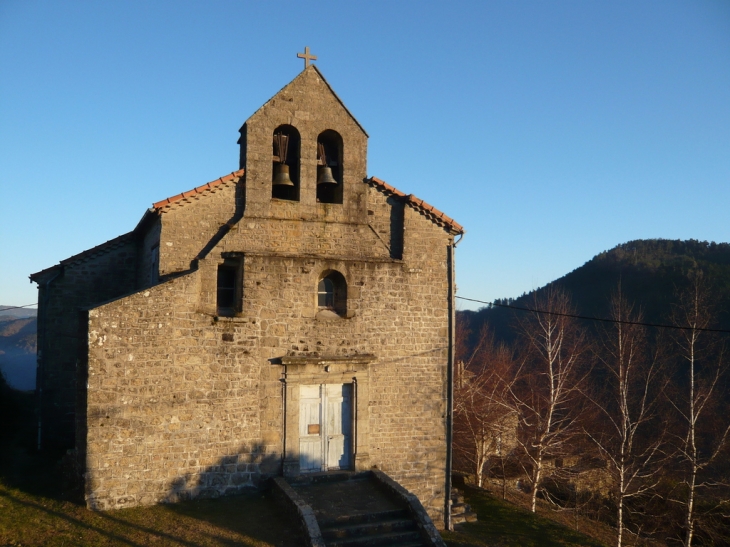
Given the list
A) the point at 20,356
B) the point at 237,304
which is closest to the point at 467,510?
the point at 237,304

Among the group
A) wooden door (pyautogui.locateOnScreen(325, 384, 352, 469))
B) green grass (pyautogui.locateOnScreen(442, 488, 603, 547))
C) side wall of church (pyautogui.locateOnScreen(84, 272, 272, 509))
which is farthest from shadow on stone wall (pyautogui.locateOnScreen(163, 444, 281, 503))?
green grass (pyautogui.locateOnScreen(442, 488, 603, 547))

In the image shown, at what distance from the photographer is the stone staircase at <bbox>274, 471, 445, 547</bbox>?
992 centimetres

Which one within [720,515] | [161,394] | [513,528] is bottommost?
[720,515]

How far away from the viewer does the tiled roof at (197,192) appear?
37.7 feet

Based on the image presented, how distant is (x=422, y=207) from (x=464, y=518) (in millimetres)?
7562

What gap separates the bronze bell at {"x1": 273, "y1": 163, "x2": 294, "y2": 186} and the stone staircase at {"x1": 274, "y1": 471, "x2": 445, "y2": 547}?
21.0ft

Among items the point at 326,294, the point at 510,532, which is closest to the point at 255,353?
the point at 326,294

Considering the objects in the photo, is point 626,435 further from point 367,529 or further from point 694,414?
point 367,529

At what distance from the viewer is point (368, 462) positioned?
1241cm

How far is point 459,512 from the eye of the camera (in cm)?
1333

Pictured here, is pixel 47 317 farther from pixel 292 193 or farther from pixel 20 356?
pixel 20 356

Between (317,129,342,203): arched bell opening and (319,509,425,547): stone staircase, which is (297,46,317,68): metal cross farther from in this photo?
(319,509,425,547): stone staircase

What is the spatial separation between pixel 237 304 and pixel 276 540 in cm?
479

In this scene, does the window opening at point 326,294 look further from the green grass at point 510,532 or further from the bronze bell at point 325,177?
the green grass at point 510,532
